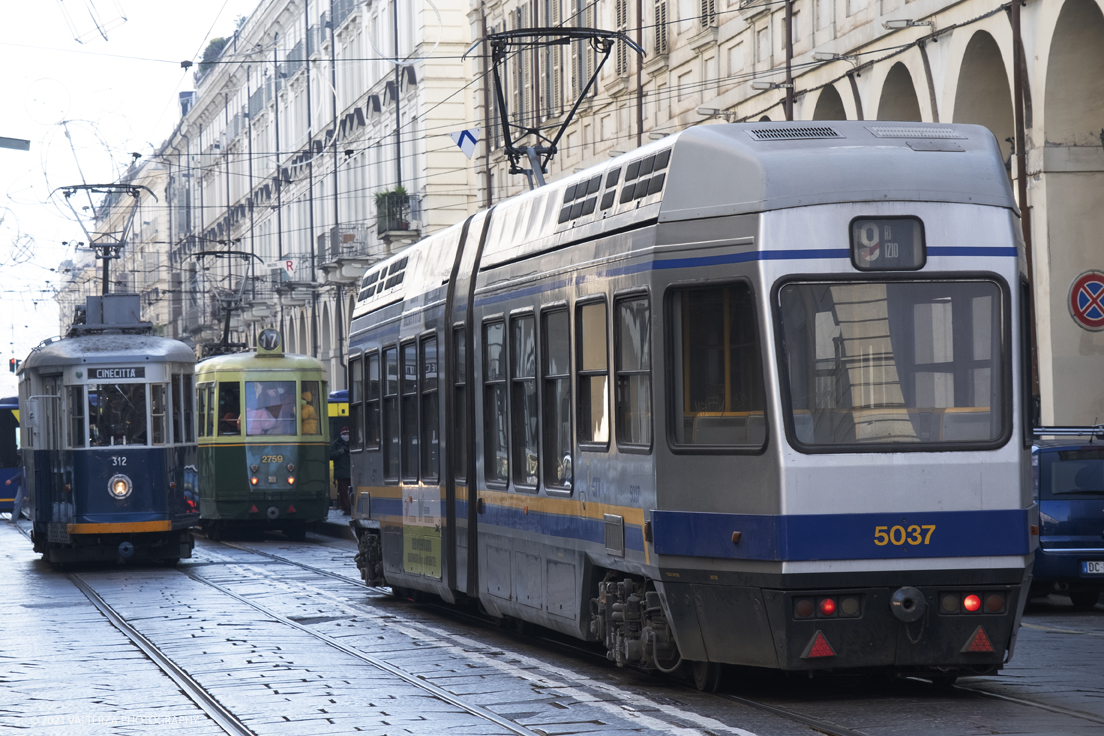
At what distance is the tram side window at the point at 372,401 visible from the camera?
624 inches

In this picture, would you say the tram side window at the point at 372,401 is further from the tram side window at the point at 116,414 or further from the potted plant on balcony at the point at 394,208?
the potted plant on balcony at the point at 394,208

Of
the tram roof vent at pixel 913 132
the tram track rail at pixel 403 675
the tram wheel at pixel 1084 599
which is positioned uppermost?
the tram roof vent at pixel 913 132

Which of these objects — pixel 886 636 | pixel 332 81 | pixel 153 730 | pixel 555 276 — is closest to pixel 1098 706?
pixel 886 636

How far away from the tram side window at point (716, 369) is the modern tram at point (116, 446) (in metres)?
12.8

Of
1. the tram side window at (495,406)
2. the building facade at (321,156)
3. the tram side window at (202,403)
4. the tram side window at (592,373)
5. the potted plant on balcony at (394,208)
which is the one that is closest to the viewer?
the tram side window at (592,373)

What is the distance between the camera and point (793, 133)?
31.0 ft

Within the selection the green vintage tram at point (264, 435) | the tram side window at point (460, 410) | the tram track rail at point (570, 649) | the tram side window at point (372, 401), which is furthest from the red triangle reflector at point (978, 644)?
the green vintage tram at point (264, 435)

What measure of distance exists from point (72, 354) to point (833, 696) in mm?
13666

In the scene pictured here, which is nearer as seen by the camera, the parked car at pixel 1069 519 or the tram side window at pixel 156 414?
the parked car at pixel 1069 519

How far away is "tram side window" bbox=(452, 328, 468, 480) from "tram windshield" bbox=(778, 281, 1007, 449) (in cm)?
436

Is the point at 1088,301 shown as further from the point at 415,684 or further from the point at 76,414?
the point at 76,414

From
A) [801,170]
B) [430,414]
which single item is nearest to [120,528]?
[430,414]

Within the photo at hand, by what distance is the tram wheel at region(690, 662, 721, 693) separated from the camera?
946 cm

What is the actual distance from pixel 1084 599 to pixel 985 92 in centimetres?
Result: 783
